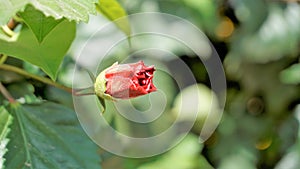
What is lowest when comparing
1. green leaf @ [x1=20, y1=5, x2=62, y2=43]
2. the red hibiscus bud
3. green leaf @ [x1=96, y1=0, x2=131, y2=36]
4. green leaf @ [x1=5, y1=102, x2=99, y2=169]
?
green leaf @ [x1=5, y1=102, x2=99, y2=169]

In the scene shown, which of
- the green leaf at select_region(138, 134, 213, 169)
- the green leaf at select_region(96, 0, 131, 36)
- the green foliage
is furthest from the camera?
the green foliage

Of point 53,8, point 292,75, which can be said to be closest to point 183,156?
point 292,75

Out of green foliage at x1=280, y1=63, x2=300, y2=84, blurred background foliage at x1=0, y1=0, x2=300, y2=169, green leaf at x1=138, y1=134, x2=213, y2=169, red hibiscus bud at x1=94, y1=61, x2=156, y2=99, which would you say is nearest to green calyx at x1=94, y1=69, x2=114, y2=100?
red hibiscus bud at x1=94, y1=61, x2=156, y2=99

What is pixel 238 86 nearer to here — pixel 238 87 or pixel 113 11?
pixel 238 87

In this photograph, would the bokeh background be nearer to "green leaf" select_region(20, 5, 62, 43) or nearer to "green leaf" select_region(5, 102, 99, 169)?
"green leaf" select_region(5, 102, 99, 169)

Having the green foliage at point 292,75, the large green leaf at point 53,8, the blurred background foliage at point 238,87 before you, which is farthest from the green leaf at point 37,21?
the green foliage at point 292,75

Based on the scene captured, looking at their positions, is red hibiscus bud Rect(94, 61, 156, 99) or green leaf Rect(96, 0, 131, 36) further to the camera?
green leaf Rect(96, 0, 131, 36)

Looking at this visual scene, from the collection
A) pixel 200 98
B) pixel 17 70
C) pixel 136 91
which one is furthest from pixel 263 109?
pixel 136 91
